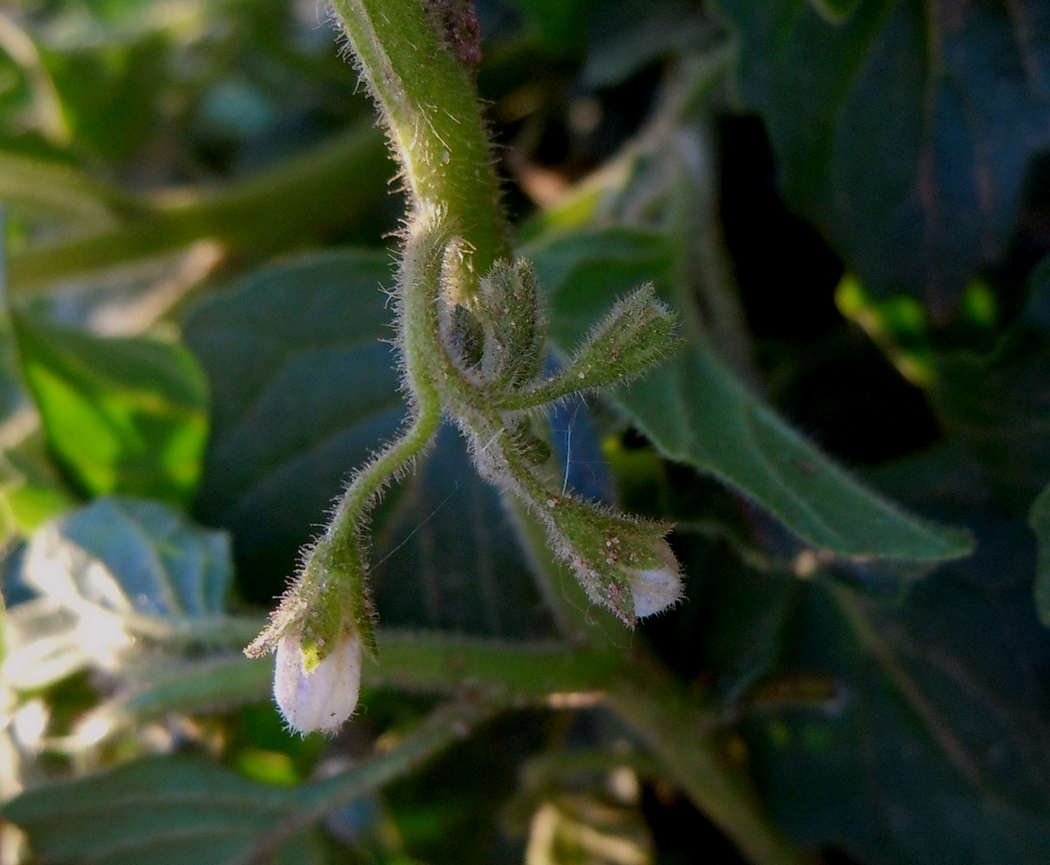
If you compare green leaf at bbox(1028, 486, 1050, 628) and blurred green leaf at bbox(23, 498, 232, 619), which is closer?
green leaf at bbox(1028, 486, 1050, 628)

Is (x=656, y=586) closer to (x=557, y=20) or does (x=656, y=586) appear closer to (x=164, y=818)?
(x=164, y=818)

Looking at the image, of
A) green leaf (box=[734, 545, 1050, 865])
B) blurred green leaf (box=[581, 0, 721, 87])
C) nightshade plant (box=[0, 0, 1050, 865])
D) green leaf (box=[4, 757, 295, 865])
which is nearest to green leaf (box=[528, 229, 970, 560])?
nightshade plant (box=[0, 0, 1050, 865])

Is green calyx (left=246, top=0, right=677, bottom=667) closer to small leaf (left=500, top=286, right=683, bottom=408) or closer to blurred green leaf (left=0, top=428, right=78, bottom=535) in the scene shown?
small leaf (left=500, top=286, right=683, bottom=408)

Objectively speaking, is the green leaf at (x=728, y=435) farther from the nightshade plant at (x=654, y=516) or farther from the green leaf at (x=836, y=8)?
the green leaf at (x=836, y=8)

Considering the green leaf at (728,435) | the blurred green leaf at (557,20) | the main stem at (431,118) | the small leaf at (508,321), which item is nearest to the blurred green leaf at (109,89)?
the blurred green leaf at (557,20)

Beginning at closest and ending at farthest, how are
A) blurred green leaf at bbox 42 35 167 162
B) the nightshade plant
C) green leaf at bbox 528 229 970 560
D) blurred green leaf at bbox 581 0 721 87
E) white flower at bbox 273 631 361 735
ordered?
1. white flower at bbox 273 631 361 735
2. green leaf at bbox 528 229 970 560
3. the nightshade plant
4. blurred green leaf at bbox 581 0 721 87
5. blurred green leaf at bbox 42 35 167 162

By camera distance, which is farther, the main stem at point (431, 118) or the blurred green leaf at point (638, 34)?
the blurred green leaf at point (638, 34)

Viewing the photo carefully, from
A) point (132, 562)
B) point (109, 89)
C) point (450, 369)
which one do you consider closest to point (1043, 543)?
point (450, 369)
